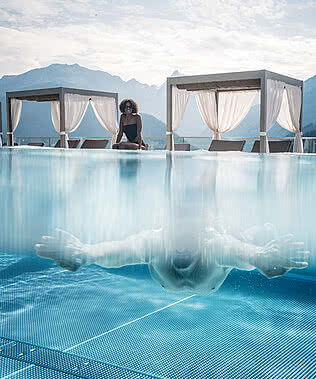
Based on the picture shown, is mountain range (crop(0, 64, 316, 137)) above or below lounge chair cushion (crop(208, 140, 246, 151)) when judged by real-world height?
above

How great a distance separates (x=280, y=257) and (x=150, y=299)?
0.23 m

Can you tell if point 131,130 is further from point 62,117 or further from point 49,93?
point 49,93

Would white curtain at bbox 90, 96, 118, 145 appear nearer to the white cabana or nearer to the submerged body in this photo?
the white cabana

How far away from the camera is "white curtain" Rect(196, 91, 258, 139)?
980 cm

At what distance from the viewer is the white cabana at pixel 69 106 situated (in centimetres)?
1063

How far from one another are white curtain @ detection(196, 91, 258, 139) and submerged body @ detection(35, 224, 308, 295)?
923 centimetres

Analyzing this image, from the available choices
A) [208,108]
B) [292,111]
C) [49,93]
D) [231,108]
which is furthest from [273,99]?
[49,93]

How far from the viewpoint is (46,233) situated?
0.82 m

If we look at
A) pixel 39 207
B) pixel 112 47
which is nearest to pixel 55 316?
pixel 39 207

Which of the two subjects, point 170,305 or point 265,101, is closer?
point 170,305

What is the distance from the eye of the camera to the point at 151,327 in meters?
0.53

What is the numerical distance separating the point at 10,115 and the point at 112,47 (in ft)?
45.5

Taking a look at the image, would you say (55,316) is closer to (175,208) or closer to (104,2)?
(175,208)

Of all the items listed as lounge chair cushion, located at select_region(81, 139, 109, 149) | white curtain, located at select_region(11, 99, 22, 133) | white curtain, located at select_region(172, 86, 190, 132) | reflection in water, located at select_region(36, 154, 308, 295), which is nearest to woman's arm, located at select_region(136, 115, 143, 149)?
white curtain, located at select_region(172, 86, 190, 132)
